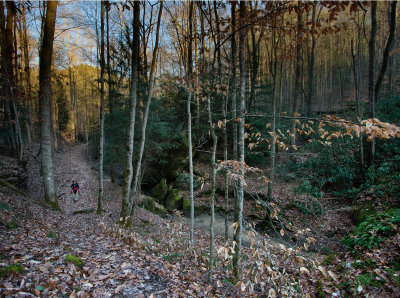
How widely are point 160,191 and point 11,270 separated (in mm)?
12533

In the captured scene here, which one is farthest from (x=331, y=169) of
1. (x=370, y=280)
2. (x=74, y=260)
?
(x=74, y=260)

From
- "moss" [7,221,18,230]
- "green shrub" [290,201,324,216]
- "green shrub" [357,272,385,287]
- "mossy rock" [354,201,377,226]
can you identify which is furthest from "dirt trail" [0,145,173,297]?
"green shrub" [290,201,324,216]

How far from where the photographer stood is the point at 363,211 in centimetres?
856

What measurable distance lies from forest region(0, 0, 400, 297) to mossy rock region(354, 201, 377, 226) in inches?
→ 2.4

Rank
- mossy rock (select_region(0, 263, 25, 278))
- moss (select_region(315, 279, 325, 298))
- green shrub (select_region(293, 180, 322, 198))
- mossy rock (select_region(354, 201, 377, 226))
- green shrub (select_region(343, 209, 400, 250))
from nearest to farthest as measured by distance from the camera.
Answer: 1. mossy rock (select_region(0, 263, 25, 278))
2. moss (select_region(315, 279, 325, 298))
3. green shrub (select_region(343, 209, 400, 250))
4. mossy rock (select_region(354, 201, 377, 226))
5. green shrub (select_region(293, 180, 322, 198))

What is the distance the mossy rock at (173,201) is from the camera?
1436 cm

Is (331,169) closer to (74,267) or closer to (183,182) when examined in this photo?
(183,182)

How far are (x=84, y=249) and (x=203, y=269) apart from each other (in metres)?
2.63

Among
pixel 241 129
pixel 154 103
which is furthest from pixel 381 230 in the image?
pixel 154 103

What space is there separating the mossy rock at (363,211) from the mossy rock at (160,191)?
1117 centimetres

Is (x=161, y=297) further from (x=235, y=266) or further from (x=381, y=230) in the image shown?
(x=381, y=230)

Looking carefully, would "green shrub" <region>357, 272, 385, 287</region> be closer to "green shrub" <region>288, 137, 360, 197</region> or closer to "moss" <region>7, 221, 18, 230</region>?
"green shrub" <region>288, 137, 360, 197</region>

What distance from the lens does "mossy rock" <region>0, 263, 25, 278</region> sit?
2764 mm

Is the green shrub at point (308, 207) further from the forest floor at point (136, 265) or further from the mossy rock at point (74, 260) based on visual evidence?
the mossy rock at point (74, 260)
